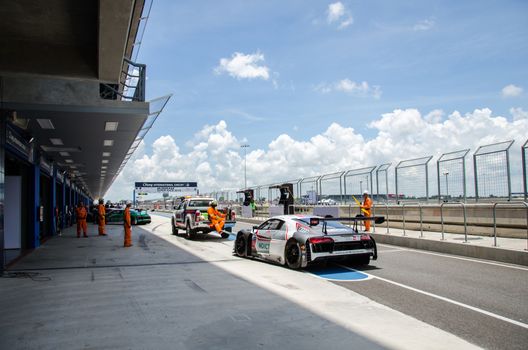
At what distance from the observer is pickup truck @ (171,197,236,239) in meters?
18.2

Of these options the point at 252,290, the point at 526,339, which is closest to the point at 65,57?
the point at 252,290

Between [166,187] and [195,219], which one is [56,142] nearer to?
[195,219]

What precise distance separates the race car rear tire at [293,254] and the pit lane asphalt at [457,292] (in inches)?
54.9

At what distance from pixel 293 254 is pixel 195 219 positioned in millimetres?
9244

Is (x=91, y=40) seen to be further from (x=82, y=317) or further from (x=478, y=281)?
(x=478, y=281)

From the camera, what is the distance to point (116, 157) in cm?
2216

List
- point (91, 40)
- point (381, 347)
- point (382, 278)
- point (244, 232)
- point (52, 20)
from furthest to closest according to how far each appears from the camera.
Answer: point (244, 232) → point (382, 278) → point (91, 40) → point (52, 20) → point (381, 347)

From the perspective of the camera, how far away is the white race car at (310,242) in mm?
9156

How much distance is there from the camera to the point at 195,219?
1819cm

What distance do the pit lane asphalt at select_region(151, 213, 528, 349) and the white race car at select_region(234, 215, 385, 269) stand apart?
2.01ft

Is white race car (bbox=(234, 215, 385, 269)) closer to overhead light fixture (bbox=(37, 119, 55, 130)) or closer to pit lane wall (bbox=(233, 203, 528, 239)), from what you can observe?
pit lane wall (bbox=(233, 203, 528, 239))

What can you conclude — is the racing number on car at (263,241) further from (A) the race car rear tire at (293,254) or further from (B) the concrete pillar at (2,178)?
(B) the concrete pillar at (2,178)

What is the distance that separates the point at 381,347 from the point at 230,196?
3699 centimetres

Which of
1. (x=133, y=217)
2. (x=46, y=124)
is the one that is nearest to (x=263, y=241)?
(x=46, y=124)
